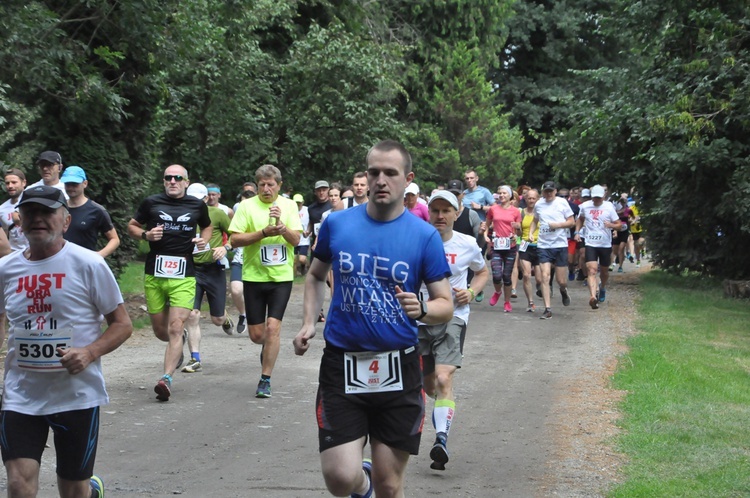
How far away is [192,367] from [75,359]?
6848 mm

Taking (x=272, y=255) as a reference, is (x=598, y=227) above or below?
above

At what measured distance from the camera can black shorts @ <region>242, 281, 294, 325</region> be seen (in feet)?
34.2

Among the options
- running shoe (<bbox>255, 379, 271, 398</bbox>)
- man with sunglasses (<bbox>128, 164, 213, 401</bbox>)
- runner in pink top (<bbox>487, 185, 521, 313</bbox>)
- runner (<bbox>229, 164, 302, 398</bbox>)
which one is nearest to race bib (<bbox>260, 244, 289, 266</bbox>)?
runner (<bbox>229, 164, 302, 398</bbox>)

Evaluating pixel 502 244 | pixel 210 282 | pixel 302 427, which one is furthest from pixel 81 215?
pixel 502 244

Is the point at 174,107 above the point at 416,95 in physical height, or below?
below

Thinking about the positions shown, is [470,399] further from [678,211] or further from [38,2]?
[678,211]

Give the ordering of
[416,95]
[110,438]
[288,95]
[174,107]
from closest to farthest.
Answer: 1. [110,438]
2. [174,107]
3. [288,95]
4. [416,95]

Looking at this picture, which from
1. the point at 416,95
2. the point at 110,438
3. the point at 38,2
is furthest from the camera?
the point at 416,95

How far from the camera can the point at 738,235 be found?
75.8ft

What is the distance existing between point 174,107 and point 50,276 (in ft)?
59.4

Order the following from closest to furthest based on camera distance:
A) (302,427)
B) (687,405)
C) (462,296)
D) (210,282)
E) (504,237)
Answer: (462,296)
(302,427)
(687,405)
(210,282)
(504,237)

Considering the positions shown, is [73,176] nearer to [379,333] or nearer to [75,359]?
[75,359]

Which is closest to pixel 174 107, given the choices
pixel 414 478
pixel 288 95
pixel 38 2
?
pixel 288 95

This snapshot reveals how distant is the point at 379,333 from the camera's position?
536 cm
